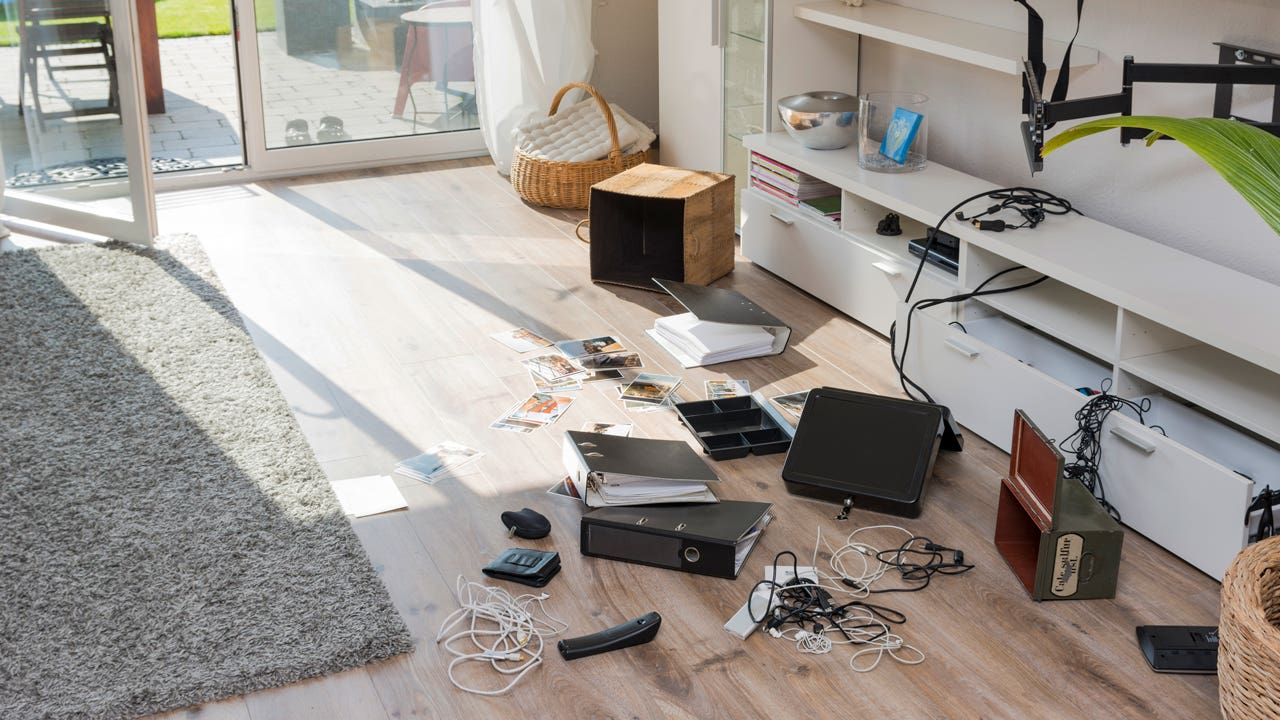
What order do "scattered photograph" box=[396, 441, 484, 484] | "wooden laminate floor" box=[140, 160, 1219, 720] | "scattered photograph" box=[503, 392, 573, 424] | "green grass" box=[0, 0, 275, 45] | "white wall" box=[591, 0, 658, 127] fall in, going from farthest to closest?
1. "green grass" box=[0, 0, 275, 45]
2. "white wall" box=[591, 0, 658, 127]
3. "scattered photograph" box=[503, 392, 573, 424]
4. "scattered photograph" box=[396, 441, 484, 484]
5. "wooden laminate floor" box=[140, 160, 1219, 720]

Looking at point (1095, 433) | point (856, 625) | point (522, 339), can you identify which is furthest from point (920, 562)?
point (522, 339)

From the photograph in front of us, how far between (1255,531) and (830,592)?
0.85 metres

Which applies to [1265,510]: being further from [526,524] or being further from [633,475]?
[526,524]

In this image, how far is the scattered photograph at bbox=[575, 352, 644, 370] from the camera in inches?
145

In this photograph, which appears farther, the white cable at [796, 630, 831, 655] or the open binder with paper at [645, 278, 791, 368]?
the open binder with paper at [645, 278, 791, 368]

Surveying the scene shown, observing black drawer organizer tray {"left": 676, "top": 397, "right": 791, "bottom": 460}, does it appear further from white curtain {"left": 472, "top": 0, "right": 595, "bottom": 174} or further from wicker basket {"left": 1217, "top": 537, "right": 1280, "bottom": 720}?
white curtain {"left": 472, "top": 0, "right": 595, "bottom": 174}

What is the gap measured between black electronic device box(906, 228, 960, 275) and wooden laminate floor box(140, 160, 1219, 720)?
1.11ft

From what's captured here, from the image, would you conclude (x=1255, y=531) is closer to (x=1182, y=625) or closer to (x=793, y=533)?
(x=1182, y=625)

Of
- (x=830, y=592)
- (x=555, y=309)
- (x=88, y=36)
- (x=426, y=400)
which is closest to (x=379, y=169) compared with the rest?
(x=88, y=36)

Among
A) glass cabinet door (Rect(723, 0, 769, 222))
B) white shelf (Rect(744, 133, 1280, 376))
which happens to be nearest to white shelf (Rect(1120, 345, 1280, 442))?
white shelf (Rect(744, 133, 1280, 376))

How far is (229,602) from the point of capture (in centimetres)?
253

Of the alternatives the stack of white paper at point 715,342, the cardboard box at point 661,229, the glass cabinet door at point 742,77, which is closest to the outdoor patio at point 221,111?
the glass cabinet door at point 742,77

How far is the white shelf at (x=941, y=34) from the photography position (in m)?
3.36

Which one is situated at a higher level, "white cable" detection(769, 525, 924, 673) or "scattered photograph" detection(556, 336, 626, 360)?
"scattered photograph" detection(556, 336, 626, 360)
